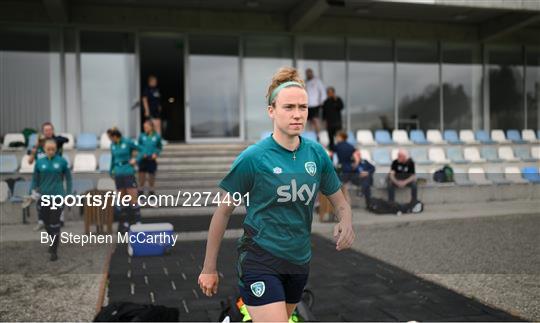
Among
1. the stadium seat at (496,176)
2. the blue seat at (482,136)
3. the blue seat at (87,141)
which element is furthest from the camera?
the blue seat at (482,136)

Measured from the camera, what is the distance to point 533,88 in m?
19.1

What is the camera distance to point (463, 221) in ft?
10.9

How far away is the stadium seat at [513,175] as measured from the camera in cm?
327

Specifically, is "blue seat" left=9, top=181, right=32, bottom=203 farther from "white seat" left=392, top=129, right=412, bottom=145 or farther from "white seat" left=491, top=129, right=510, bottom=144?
"white seat" left=491, top=129, right=510, bottom=144

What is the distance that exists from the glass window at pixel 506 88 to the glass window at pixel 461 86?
53cm

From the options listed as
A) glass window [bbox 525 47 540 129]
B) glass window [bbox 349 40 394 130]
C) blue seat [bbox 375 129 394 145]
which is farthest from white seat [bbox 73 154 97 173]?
glass window [bbox 525 47 540 129]

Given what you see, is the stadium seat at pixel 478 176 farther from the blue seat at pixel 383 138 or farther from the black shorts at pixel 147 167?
the blue seat at pixel 383 138

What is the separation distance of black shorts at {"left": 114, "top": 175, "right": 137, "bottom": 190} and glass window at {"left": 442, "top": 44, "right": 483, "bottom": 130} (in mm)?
16205

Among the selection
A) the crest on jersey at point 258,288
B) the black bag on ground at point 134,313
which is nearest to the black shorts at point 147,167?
the crest on jersey at point 258,288

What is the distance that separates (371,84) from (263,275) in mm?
15610

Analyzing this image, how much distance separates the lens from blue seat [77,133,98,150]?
525 inches

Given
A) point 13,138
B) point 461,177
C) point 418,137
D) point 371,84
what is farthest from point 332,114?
point 461,177

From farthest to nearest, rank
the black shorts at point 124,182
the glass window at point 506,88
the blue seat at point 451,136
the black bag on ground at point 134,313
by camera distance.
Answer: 1. the glass window at point 506,88
2. the blue seat at point 451,136
3. the black bag on ground at point 134,313
4. the black shorts at point 124,182

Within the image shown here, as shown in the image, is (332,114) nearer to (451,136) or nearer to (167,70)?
(451,136)
